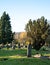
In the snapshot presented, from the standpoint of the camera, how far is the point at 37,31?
38.8 meters

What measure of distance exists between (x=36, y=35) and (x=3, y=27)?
28583 mm

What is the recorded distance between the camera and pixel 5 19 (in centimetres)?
6750

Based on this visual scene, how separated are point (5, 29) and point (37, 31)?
28228mm

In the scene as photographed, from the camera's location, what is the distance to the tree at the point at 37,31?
126ft

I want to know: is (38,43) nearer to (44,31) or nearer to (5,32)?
(44,31)

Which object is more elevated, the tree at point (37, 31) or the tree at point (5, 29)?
the tree at point (5, 29)

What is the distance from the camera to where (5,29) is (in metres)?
66.1

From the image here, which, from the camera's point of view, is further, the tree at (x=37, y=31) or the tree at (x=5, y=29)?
the tree at (x=5, y=29)

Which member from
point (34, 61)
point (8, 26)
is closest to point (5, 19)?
point (8, 26)

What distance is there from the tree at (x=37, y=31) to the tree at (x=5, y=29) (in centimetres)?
2415

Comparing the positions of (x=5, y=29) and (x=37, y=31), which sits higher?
(x=5, y=29)

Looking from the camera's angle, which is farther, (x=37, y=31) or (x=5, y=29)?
(x=5, y=29)

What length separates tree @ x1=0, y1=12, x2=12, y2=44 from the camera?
211 feet

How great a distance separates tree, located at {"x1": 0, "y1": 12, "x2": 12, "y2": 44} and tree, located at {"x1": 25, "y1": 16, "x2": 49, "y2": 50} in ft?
79.2
